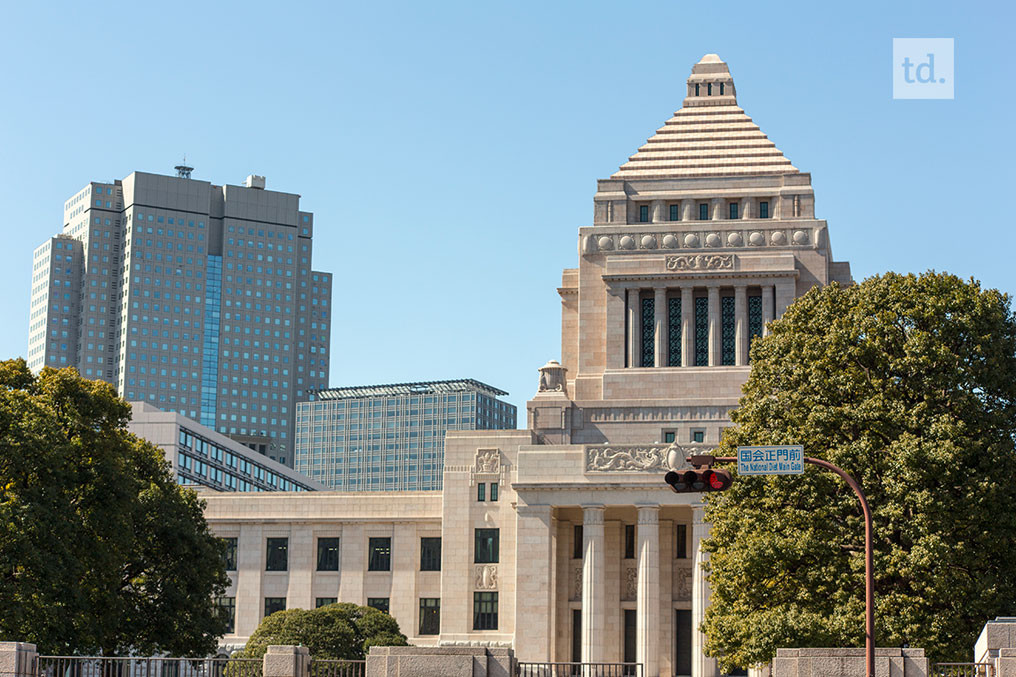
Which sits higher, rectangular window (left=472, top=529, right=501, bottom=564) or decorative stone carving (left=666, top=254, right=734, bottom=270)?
decorative stone carving (left=666, top=254, right=734, bottom=270)

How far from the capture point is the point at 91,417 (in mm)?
69688

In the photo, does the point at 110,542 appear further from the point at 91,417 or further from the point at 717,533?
the point at 717,533

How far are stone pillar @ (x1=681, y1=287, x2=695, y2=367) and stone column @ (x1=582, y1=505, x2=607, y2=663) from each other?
17.8 m

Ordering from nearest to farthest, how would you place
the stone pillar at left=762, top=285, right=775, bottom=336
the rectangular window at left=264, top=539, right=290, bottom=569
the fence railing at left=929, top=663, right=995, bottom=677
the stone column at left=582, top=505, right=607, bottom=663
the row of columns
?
the fence railing at left=929, top=663, right=995, bottom=677 → the stone column at left=582, top=505, right=607, bottom=663 → the stone pillar at left=762, top=285, right=775, bottom=336 → the rectangular window at left=264, top=539, right=290, bottom=569 → the row of columns

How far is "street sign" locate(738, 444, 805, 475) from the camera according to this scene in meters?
40.5

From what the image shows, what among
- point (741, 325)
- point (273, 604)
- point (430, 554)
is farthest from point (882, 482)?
point (273, 604)

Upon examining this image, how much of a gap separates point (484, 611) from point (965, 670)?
62.3m

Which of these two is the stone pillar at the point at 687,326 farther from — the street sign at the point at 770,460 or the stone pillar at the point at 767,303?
the street sign at the point at 770,460

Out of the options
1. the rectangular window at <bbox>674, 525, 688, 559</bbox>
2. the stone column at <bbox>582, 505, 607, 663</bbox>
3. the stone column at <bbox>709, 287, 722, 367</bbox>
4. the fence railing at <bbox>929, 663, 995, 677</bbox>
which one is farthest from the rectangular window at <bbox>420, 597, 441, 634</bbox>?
the fence railing at <bbox>929, 663, 995, 677</bbox>

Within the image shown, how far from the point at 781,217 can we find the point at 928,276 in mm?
53499

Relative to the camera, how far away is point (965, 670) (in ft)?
140

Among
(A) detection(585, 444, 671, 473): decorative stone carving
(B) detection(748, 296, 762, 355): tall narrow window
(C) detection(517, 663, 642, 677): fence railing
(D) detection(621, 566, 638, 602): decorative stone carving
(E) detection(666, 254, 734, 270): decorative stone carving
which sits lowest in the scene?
(C) detection(517, 663, 642, 677): fence railing

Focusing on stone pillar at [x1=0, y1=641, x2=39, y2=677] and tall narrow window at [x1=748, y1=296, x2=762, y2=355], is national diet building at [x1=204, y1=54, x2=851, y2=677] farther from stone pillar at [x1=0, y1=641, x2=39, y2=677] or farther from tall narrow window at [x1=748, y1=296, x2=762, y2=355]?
stone pillar at [x1=0, y1=641, x2=39, y2=677]

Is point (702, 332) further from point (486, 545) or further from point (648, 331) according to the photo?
point (486, 545)
